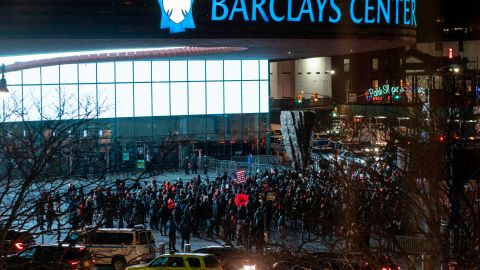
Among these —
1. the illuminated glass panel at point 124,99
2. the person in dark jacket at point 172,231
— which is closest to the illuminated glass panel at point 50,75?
the illuminated glass panel at point 124,99

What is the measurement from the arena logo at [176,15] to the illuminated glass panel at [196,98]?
19571mm

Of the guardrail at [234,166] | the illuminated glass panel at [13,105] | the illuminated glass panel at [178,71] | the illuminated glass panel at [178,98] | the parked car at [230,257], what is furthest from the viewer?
the illuminated glass panel at [178,98]

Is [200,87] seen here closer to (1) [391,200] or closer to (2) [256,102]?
(2) [256,102]

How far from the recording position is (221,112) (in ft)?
194

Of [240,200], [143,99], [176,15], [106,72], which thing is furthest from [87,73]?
[240,200]

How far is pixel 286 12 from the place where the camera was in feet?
131

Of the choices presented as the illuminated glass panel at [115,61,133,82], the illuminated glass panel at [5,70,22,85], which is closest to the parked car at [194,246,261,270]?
the illuminated glass panel at [5,70,22,85]

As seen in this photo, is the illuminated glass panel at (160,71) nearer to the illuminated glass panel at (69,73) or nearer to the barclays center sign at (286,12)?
the illuminated glass panel at (69,73)

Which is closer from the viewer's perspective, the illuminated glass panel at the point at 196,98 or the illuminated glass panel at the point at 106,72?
the illuminated glass panel at the point at 106,72

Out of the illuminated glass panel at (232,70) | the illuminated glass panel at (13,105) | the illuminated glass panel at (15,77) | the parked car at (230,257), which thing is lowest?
the parked car at (230,257)

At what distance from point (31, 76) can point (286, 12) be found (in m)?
19.7

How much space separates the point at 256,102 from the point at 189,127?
4946mm

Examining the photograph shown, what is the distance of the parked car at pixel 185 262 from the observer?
985 inches

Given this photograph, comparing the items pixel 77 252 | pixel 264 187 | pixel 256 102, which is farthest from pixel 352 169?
pixel 256 102
